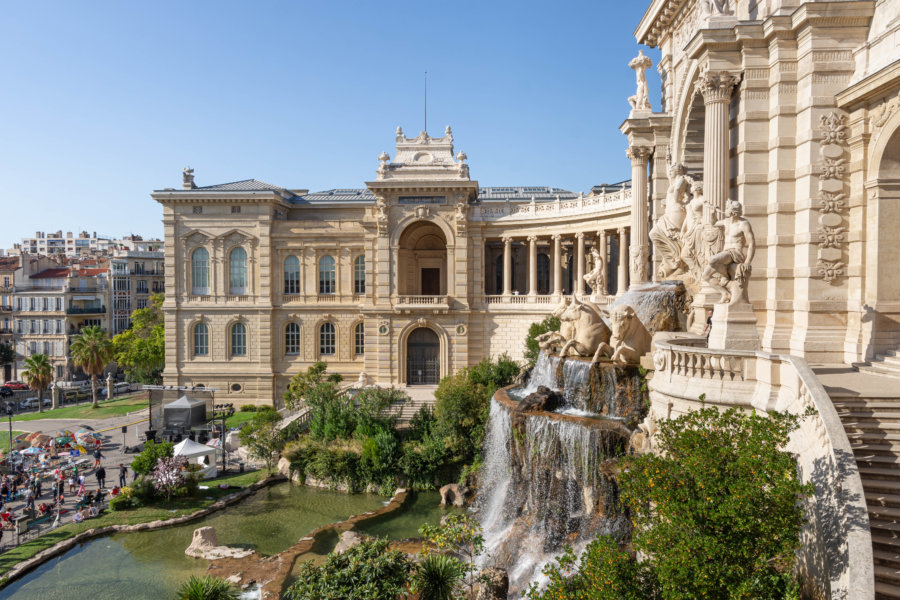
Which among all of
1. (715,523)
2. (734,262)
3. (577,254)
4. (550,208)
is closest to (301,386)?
(577,254)

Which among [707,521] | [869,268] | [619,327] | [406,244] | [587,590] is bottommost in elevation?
[587,590]

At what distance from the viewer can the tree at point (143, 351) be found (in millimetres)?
54188

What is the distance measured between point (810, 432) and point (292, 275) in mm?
40188

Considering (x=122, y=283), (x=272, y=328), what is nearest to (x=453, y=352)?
(x=272, y=328)

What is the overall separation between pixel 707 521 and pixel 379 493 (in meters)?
21.5

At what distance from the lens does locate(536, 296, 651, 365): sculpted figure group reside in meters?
18.8

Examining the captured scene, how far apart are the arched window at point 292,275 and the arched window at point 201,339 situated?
7.06m

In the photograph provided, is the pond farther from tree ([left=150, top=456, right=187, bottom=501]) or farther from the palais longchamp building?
the palais longchamp building

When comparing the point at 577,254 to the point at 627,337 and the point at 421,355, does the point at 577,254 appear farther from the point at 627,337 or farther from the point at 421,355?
the point at 627,337

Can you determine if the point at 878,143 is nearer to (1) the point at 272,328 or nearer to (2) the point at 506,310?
(2) the point at 506,310

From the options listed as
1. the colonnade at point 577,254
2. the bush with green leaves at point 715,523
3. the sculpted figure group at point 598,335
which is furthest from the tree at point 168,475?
the colonnade at point 577,254

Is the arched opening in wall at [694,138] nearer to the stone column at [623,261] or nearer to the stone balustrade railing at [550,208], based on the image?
the stone balustrade railing at [550,208]

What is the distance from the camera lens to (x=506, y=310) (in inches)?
1631

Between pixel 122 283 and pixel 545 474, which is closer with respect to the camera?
pixel 545 474
